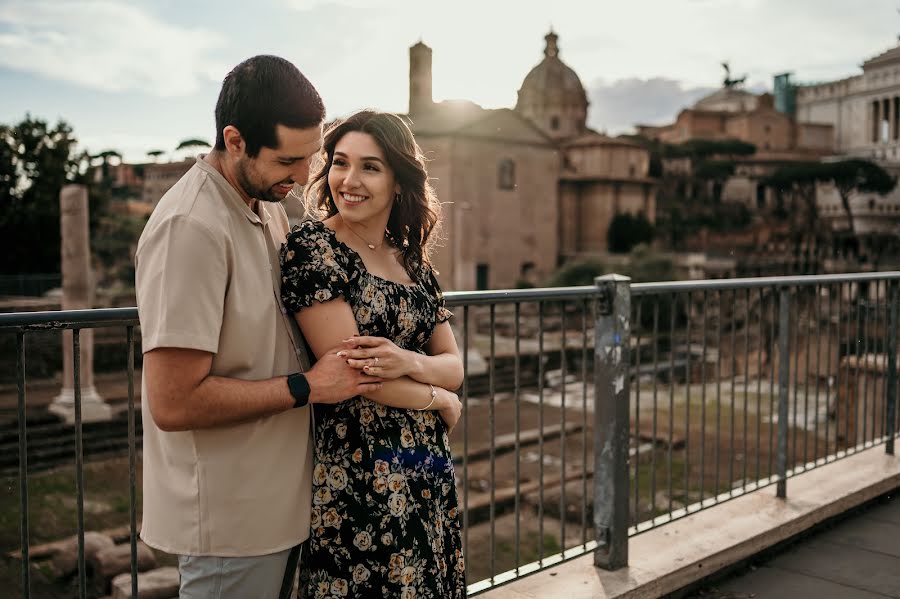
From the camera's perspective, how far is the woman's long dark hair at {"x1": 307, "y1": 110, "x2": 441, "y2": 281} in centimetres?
188

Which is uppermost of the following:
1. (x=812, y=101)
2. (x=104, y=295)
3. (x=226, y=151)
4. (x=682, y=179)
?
(x=812, y=101)

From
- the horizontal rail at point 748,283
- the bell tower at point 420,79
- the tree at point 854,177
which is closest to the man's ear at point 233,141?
the horizontal rail at point 748,283

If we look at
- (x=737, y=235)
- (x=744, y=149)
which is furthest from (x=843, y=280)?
(x=744, y=149)

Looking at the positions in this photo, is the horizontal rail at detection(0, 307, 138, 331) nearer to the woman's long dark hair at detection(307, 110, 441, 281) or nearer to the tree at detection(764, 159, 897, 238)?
the woman's long dark hair at detection(307, 110, 441, 281)

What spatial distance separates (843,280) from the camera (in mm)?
4207

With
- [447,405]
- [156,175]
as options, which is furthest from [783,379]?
[156,175]

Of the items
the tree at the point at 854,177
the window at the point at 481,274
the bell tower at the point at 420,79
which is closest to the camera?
the bell tower at the point at 420,79

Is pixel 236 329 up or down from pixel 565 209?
down

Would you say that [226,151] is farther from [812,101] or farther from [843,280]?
[812,101]

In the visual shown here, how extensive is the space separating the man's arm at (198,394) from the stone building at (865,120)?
55401 mm

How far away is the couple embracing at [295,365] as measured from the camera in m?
1.46

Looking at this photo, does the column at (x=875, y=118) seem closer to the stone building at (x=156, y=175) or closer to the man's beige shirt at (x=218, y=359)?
the stone building at (x=156, y=175)

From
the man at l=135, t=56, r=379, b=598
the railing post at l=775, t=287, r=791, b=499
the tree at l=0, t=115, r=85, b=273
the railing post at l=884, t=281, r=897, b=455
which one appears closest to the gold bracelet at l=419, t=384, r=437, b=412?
the man at l=135, t=56, r=379, b=598

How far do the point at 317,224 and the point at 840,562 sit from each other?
9.66 feet
